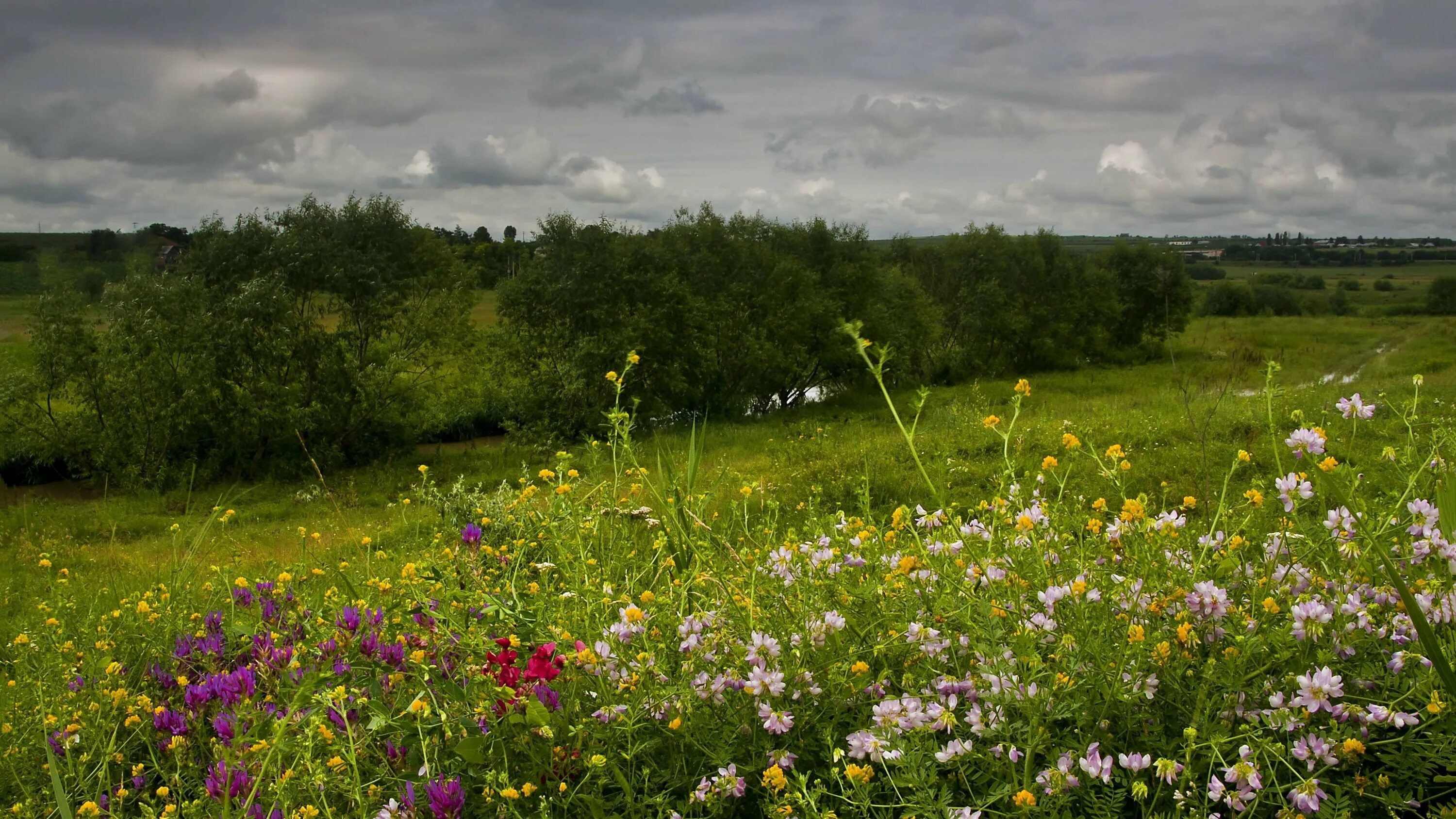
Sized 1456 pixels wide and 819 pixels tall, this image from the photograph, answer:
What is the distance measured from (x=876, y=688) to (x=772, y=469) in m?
9.68

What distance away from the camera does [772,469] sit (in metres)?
12.0

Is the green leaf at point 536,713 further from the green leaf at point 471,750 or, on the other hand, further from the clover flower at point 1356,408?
the clover flower at point 1356,408

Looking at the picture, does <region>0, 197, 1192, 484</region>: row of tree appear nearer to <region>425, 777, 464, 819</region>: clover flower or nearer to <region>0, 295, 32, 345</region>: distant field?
<region>0, 295, 32, 345</region>: distant field

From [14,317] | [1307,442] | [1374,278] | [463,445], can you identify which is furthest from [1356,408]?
[1374,278]

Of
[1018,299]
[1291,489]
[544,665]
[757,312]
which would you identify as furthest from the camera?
[1018,299]

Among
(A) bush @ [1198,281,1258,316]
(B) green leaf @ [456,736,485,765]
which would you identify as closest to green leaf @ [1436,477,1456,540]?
(B) green leaf @ [456,736,485,765]

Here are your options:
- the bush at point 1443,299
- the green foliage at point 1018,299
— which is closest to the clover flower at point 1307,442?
the green foliage at point 1018,299

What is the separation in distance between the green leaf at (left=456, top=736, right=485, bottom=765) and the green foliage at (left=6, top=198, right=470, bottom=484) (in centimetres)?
1765

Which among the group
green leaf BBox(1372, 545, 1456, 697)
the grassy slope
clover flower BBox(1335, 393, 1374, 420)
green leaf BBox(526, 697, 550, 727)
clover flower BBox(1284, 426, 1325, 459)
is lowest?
the grassy slope

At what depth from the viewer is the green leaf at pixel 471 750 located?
2.07 meters

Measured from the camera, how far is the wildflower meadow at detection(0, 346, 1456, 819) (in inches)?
78.6

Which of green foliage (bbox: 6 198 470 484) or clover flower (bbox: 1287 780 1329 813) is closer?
clover flower (bbox: 1287 780 1329 813)

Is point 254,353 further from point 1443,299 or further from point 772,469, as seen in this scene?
point 1443,299

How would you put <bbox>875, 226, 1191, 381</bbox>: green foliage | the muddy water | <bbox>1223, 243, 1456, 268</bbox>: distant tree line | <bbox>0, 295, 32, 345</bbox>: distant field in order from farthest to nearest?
<bbox>1223, 243, 1456, 268</bbox>: distant tree line
<bbox>875, 226, 1191, 381</bbox>: green foliage
the muddy water
<bbox>0, 295, 32, 345</bbox>: distant field
